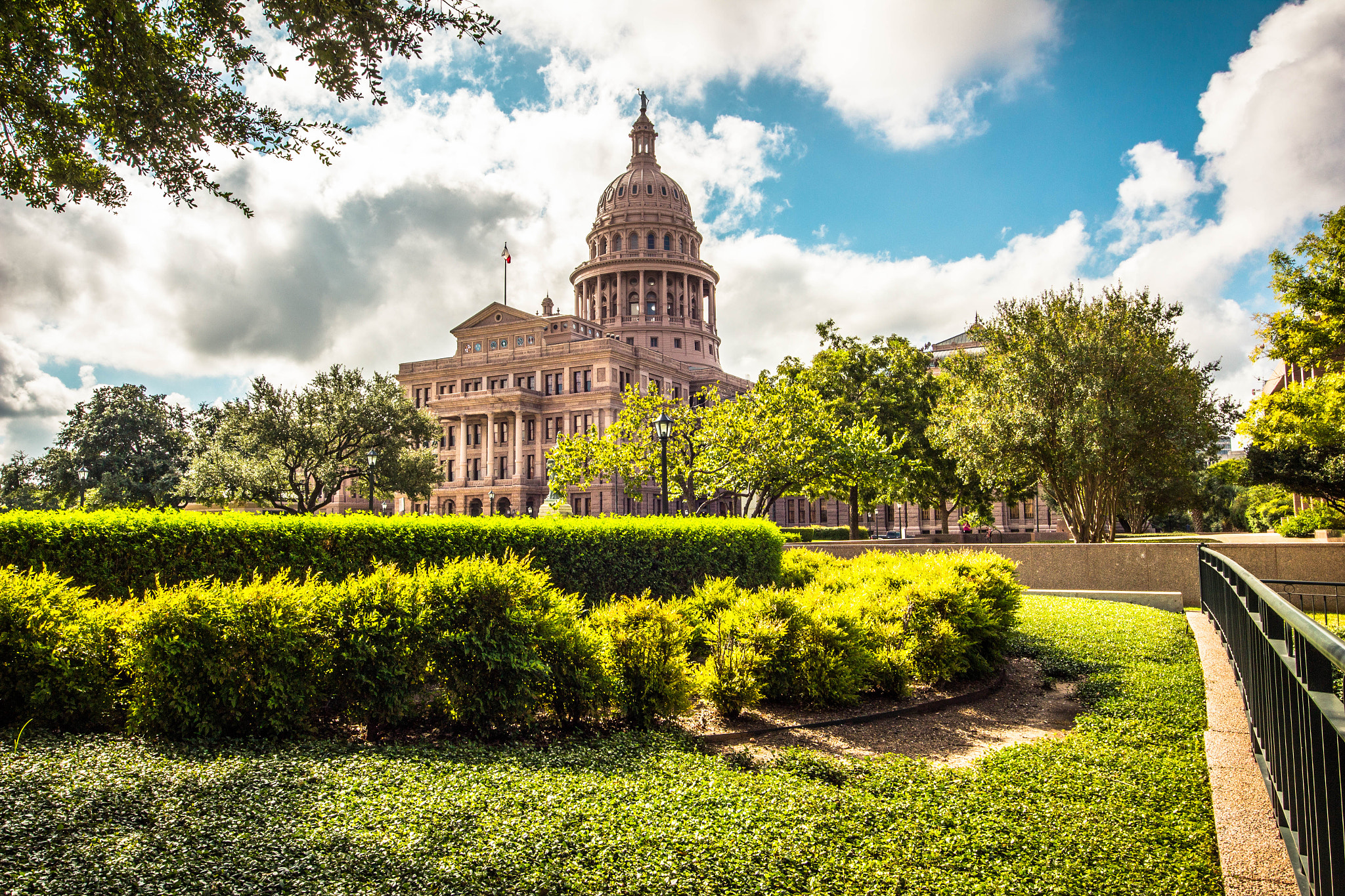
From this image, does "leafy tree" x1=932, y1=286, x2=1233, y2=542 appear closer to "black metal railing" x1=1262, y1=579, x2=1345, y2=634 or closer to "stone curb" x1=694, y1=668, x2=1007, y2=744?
"black metal railing" x1=1262, y1=579, x2=1345, y2=634

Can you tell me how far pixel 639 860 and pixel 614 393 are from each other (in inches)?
2775

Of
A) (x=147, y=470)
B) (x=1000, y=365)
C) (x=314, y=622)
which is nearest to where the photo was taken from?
(x=314, y=622)

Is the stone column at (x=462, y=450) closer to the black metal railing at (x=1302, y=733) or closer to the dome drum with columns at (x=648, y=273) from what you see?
the dome drum with columns at (x=648, y=273)

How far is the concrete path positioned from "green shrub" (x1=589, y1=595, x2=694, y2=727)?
14.4 ft

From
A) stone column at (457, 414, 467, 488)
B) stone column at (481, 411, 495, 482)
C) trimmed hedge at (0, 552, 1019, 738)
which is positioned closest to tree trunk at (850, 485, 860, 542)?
trimmed hedge at (0, 552, 1019, 738)

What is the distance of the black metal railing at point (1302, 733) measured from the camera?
298 cm

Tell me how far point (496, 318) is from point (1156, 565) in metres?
76.3

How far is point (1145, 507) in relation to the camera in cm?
4956

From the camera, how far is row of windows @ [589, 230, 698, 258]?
336 feet

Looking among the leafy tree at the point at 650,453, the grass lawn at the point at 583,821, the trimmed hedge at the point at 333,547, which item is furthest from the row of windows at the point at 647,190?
the grass lawn at the point at 583,821

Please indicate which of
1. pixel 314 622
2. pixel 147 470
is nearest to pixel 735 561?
pixel 314 622

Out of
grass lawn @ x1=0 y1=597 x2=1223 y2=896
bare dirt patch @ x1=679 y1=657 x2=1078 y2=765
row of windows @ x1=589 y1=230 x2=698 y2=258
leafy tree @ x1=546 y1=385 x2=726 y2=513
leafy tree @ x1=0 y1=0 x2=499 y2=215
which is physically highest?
row of windows @ x1=589 y1=230 x2=698 y2=258

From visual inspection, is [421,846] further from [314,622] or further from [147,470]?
[147,470]

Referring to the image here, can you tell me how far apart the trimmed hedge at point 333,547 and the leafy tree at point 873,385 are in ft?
86.6
